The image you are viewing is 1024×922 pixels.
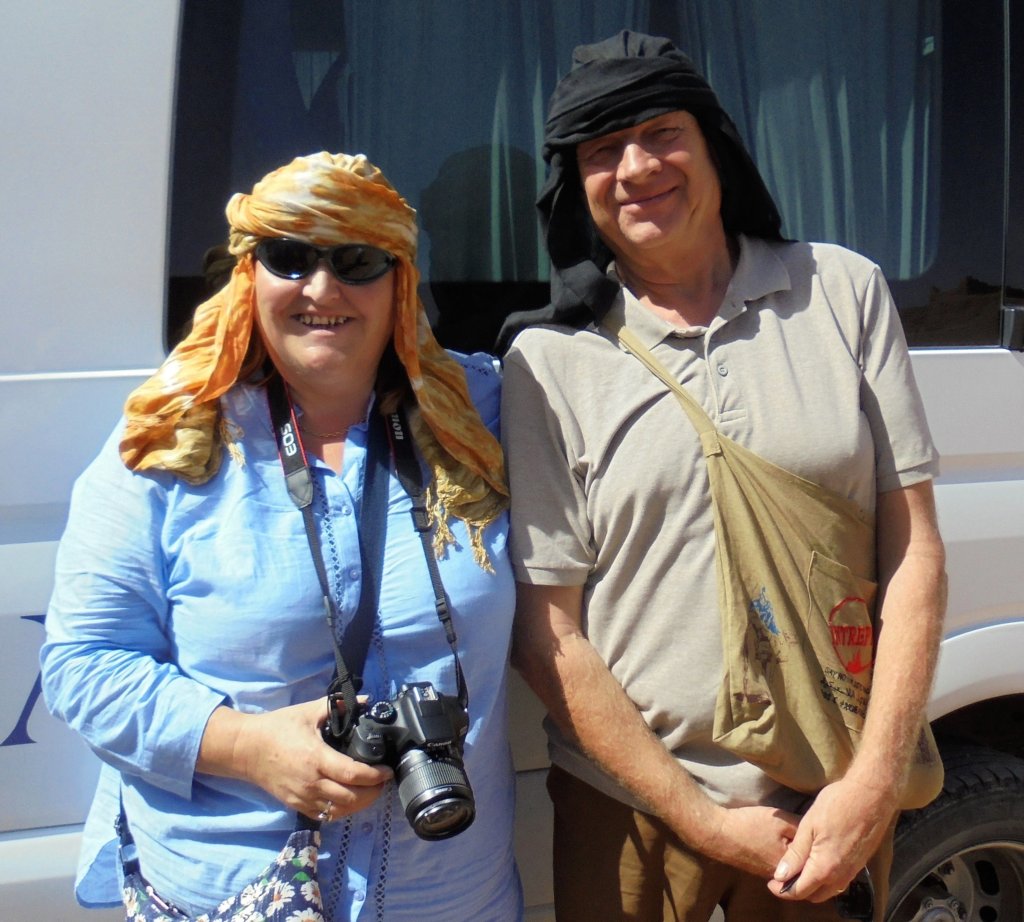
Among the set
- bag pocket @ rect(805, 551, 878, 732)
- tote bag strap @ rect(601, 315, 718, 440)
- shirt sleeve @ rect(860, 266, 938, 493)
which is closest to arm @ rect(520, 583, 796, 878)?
bag pocket @ rect(805, 551, 878, 732)

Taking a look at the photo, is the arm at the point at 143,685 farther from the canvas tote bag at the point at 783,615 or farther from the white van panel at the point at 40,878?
the canvas tote bag at the point at 783,615

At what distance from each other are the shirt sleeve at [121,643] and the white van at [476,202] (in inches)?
9.6

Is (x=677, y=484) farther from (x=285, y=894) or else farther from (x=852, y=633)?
(x=285, y=894)

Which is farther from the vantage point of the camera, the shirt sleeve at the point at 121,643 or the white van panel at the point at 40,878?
the white van panel at the point at 40,878

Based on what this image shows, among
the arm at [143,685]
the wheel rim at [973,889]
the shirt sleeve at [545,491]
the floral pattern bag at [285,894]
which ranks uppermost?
the shirt sleeve at [545,491]

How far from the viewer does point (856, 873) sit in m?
1.72

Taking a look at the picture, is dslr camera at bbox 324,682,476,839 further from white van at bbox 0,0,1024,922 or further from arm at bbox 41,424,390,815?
white van at bbox 0,0,1024,922

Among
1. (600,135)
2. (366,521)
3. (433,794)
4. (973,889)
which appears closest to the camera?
(433,794)

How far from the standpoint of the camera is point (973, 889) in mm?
2539

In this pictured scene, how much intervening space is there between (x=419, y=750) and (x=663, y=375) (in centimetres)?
71

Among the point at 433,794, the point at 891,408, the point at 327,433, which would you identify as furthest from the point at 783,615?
the point at 327,433

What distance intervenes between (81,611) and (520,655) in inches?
26.9

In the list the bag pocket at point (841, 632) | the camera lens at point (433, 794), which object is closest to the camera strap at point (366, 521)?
the camera lens at point (433, 794)

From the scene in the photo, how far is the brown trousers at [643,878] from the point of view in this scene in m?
1.83
